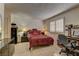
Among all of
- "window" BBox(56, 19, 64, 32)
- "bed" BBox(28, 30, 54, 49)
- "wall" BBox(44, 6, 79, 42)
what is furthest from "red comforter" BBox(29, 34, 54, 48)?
"window" BBox(56, 19, 64, 32)

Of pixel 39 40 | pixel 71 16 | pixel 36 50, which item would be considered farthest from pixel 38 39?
pixel 71 16

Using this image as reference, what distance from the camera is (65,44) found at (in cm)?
287

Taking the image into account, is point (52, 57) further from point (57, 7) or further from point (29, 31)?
point (57, 7)

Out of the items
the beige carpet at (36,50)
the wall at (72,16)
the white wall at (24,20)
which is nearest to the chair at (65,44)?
the beige carpet at (36,50)

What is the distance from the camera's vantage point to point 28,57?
2834mm

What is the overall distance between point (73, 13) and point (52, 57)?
902 millimetres

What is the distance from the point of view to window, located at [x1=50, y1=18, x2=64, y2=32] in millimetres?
2887

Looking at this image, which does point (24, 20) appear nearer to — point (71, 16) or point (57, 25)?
point (57, 25)

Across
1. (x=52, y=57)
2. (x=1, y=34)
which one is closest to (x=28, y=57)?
(x=52, y=57)

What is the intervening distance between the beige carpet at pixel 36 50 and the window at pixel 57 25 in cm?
31

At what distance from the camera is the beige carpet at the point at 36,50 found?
284cm

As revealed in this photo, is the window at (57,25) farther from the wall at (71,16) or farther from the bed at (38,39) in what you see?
the bed at (38,39)

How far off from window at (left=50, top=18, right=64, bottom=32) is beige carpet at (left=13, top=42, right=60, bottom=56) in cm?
31

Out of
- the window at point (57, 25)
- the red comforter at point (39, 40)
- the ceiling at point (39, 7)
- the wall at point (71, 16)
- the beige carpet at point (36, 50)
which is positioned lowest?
the beige carpet at point (36, 50)
